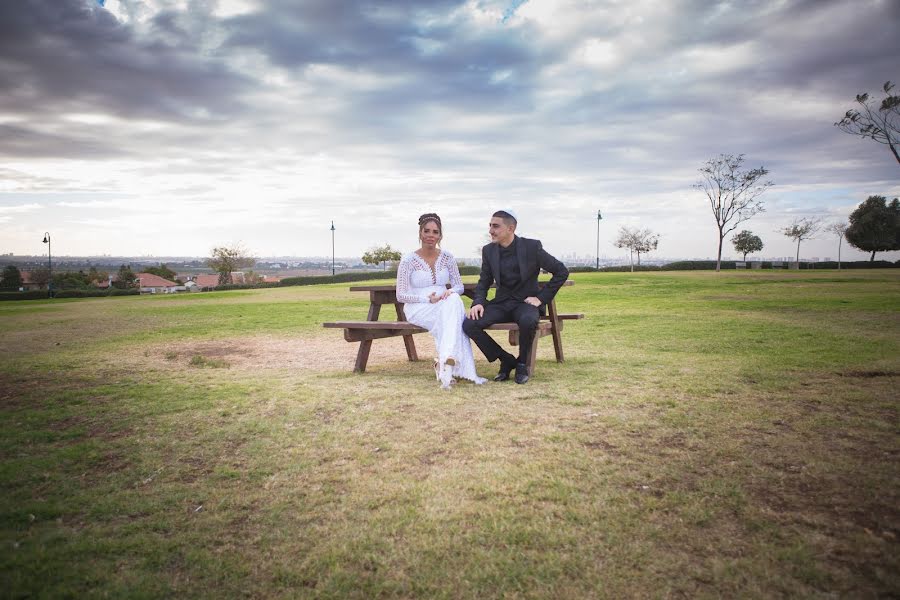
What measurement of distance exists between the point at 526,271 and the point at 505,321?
0.72 m

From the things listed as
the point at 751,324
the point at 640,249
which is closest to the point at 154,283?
the point at 640,249

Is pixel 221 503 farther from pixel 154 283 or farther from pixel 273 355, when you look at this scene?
pixel 154 283

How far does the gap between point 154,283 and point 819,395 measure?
13703 centimetres

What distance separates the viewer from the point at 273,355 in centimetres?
902

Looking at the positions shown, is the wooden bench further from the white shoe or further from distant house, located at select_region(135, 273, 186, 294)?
distant house, located at select_region(135, 273, 186, 294)

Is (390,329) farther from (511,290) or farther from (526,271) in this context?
(526,271)

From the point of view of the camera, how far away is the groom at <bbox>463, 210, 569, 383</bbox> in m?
6.58

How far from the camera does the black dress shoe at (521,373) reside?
635 cm

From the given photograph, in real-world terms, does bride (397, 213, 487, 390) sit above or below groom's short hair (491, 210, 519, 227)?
below

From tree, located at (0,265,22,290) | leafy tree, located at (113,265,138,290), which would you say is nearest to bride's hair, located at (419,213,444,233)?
leafy tree, located at (113,265,138,290)

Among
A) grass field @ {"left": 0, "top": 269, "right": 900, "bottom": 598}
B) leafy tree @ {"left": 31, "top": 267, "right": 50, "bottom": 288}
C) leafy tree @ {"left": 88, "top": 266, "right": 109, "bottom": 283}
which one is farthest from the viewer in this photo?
leafy tree @ {"left": 88, "top": 266, "right": 109, "bottom": 283}

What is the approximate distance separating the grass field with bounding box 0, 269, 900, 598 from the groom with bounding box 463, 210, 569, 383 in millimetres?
561

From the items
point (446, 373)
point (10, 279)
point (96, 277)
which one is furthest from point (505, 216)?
point (96, 277)

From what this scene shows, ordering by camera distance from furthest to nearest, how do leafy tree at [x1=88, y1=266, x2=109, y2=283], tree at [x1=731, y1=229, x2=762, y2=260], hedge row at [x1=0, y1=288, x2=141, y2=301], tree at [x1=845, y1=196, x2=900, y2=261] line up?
leafy tree at [x1=88, y1=266, x2=109, y2=283], tree at [x1=731, y1=229, x2=762, y2=260], tree at [x1=845, y1=196, x2=900, y2=261], hedge row at [x1=0, y1=288, x2=141, y2=301]
